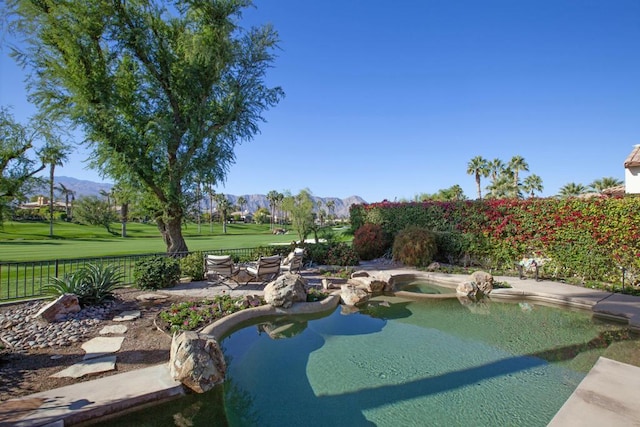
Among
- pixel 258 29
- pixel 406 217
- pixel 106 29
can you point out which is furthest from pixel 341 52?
pixel 106 29

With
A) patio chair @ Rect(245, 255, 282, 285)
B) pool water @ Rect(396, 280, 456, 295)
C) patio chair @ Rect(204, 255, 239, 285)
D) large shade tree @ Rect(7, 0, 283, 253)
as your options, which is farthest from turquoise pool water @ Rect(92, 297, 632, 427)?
large shade tree @ Rect(7, 0, 283, 253)

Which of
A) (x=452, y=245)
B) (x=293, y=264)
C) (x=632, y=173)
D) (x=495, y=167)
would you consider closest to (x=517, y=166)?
(x=495, y=167)

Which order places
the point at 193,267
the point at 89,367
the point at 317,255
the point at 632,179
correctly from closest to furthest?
the point at 89,367 → the point at 193,267 → the point at 317,255 → the point at 632,179

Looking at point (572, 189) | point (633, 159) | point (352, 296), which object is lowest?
point (352, 296)

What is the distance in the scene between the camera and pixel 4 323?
17.6ft

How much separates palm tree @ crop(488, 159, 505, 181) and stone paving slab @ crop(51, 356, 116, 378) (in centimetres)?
4730

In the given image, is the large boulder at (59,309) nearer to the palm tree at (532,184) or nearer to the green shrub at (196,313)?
the green shrub at (196,313)

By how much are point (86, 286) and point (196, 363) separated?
4382mm

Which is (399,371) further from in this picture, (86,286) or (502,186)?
(502,186)

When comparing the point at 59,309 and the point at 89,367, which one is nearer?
the point at 89,367

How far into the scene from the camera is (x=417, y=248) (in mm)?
12156

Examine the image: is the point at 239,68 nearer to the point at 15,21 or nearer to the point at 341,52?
the point at 341,52

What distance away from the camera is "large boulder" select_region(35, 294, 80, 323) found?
5.48m

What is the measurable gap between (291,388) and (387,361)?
1548 millimetres
